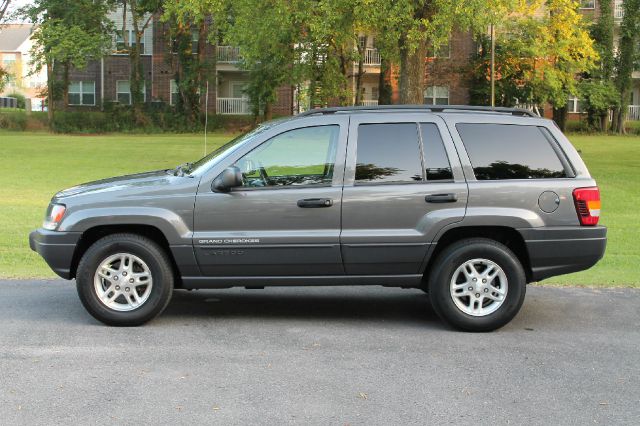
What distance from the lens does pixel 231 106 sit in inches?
2237

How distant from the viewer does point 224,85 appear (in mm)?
57625

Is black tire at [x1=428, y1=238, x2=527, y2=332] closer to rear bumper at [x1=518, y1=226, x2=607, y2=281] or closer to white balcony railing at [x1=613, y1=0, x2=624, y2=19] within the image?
rear bumper at [x1=518, y1=226, x2=607, y2=281]

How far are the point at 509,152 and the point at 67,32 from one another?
1804 inches

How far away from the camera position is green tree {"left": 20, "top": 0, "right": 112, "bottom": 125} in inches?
1898

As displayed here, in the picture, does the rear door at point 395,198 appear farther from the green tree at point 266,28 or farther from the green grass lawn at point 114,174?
the green tree at point 266,28

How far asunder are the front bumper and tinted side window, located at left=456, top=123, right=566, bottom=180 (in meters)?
3.45

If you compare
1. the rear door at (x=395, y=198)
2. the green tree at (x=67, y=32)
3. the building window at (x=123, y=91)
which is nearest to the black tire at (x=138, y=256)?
the rear door at (x=395, y=198)

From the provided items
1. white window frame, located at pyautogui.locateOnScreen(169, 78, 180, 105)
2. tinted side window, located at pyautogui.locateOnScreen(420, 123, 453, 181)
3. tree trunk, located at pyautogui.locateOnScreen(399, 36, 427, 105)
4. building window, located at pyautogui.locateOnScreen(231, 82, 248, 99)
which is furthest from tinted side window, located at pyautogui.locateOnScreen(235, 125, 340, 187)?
white window frame, located at pyautogui.locateOnScreen(169, 78, 180, 105)

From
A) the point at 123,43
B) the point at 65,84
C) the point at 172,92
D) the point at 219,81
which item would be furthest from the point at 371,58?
the point at 65,84

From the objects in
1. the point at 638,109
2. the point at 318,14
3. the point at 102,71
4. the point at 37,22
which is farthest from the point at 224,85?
the point at 318,14

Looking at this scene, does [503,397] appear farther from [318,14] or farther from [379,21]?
[318,14]

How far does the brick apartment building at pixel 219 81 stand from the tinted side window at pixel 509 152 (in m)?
44.8

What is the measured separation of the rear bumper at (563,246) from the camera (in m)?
7.05

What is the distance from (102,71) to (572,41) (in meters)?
31.9
